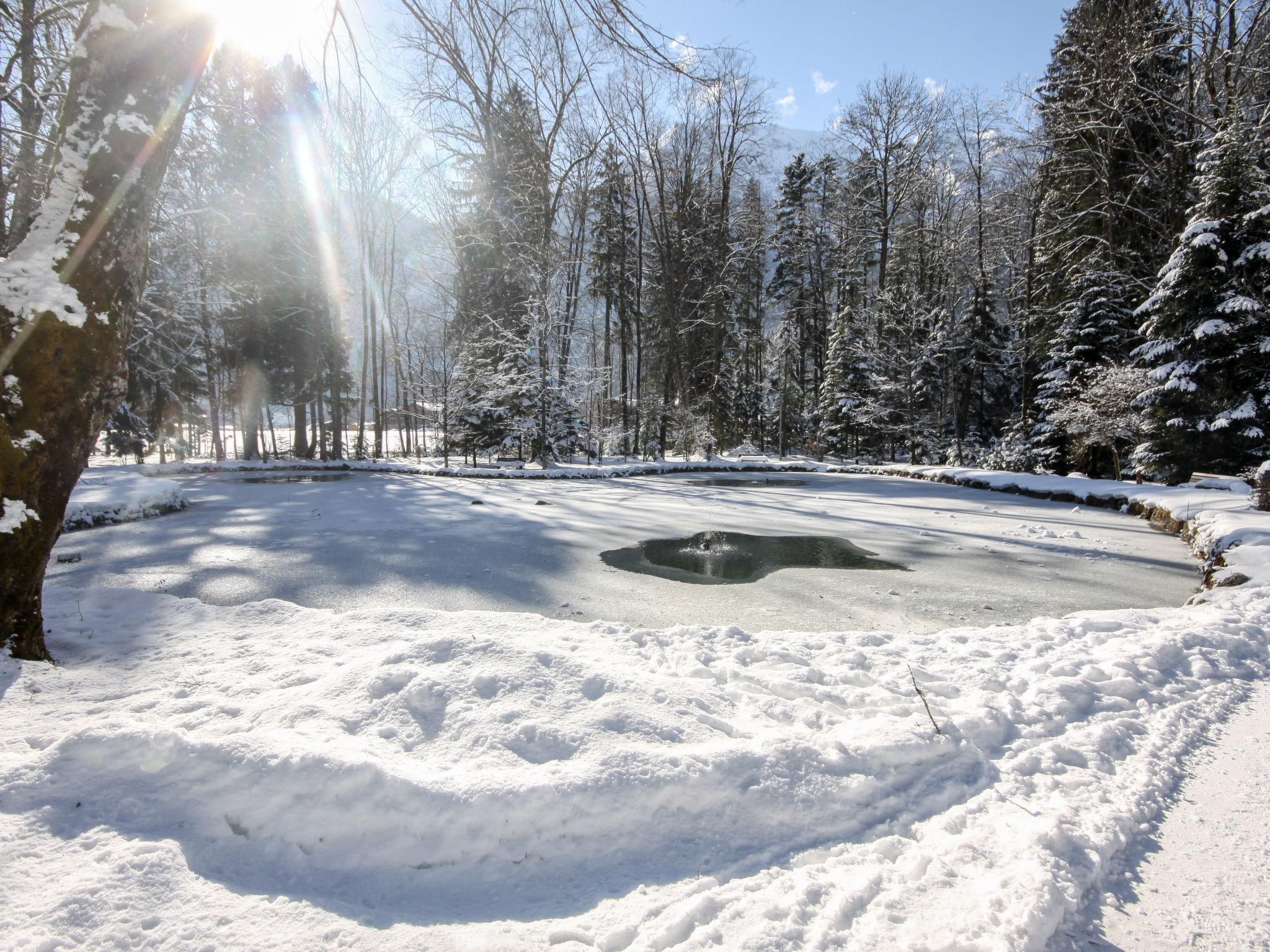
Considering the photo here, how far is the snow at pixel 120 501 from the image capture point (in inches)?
334

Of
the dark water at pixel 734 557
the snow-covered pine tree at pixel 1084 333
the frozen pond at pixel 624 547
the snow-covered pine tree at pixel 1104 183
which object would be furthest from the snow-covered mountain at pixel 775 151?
the dark water at pixel 734 557

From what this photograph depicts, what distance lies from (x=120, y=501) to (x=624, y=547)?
328 inches

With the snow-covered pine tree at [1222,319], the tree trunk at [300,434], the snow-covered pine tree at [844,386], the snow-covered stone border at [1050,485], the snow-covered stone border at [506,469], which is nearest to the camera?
the snow-covered stone border at [1050,485]

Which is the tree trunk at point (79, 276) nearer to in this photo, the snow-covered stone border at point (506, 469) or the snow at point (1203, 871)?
the snow at point (1203, 871)

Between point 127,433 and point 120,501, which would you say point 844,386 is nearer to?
point 120,501

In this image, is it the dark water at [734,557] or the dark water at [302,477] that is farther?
the dark water at [302,477]

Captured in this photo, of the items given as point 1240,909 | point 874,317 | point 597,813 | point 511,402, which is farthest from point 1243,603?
point 874,317

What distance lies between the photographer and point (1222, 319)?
33.6 feet

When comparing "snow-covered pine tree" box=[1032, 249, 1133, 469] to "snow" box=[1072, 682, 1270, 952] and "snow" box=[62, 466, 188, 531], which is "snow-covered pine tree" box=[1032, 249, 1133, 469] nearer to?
"snow" box=[1072, 682, 1270, 952]

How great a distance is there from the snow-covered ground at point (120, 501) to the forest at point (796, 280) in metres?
2.80

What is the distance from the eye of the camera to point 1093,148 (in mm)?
18281

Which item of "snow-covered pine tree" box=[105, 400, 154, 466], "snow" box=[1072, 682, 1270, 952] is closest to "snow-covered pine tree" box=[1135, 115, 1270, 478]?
"snow" box=[1072, 682, 1270, 952]

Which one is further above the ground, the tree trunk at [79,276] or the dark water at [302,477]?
the tree trunk at [79,276]

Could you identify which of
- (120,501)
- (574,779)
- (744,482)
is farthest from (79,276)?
(744,482)
